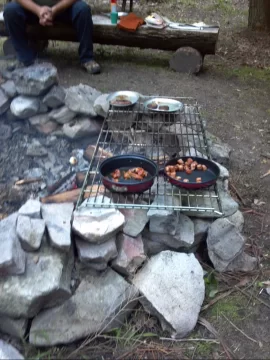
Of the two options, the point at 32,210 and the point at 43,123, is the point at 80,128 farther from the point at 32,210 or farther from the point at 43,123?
the point at 32,210

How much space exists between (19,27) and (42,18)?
35cm

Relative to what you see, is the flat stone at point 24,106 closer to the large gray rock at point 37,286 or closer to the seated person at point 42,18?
the seated person at point 42,18

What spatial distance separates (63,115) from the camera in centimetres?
377

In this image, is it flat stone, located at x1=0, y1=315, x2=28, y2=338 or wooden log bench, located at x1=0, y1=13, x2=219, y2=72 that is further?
wooden log bench, located at x1=0, y1=13, x2=219, y2=72

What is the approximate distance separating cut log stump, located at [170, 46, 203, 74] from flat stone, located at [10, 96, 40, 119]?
8.50 ft

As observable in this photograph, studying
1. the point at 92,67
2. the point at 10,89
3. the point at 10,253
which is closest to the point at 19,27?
the point at 92,67

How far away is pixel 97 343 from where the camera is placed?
239 cm

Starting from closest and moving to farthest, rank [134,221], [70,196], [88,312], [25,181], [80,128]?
1. [88,312]
2. [134,221]
3. [70,196]
4. [25,181]
5. [80,128]

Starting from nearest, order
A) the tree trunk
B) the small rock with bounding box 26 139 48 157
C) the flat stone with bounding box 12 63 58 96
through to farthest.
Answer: the small rock with bounding box 26 139 48 157 < the flat stone with bounding box 12 63 58 96 < the tree trunk

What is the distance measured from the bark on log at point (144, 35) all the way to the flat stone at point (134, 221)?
361 cm

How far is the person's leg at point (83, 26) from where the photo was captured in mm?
5332

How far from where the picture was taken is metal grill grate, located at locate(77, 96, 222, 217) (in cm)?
281

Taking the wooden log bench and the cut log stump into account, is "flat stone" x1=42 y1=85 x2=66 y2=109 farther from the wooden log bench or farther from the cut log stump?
the cut log stump

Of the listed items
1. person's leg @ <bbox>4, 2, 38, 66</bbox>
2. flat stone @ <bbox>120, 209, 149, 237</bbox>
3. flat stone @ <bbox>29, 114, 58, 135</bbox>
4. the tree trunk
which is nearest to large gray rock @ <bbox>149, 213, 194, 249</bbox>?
flat stone @ <bbox>120, 209, 149, 237</bbox>
